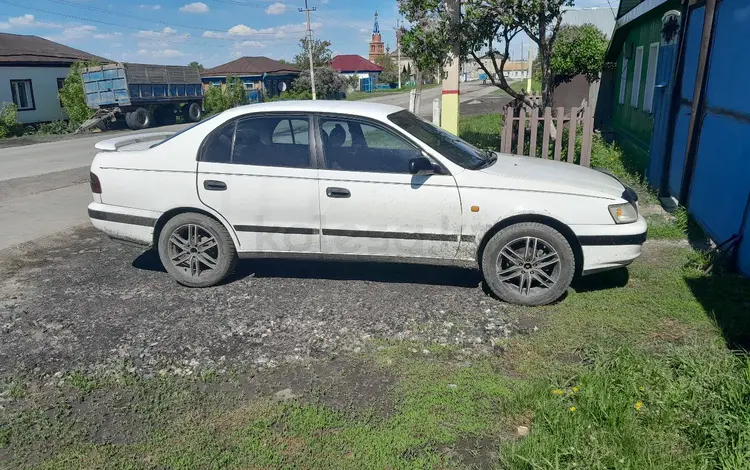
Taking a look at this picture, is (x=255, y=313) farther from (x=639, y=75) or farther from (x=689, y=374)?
(x=639, y=75)

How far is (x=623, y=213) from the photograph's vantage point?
15.1 feet

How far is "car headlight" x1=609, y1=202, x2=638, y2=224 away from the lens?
4598 mm

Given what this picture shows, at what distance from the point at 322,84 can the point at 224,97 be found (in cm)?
1292

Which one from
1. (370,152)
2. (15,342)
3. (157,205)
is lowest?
(15,342)

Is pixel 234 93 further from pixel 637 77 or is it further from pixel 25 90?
pixel 637 77

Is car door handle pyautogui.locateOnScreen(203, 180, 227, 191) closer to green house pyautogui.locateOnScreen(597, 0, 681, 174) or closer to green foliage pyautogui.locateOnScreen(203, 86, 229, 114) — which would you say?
green house pyautogui.locateOnScreen(597, 0, 681, 174)

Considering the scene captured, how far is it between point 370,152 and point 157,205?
2.00 meters

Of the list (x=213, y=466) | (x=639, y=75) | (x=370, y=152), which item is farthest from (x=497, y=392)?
(x=639, y=75)

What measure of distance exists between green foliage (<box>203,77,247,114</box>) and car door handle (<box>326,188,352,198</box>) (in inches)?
1176

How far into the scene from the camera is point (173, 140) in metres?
5.26

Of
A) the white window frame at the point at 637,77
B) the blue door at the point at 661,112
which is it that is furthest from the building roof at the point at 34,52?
the blue door at the point at 661,112

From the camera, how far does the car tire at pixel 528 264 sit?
15.3 ft

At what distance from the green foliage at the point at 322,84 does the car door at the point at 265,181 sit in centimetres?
4039

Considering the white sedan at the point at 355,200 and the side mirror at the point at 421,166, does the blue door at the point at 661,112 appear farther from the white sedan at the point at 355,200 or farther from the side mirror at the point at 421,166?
the side mirror at the point at 421,166
